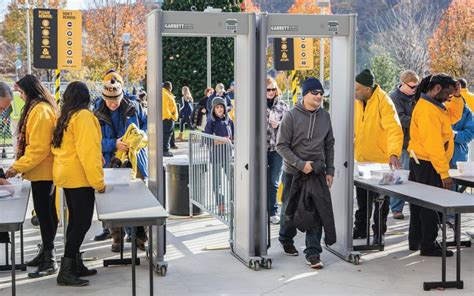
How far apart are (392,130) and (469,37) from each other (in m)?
27.6

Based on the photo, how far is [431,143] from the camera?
23.1ft

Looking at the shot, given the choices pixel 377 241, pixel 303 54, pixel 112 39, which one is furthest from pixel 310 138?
pixel 112 39

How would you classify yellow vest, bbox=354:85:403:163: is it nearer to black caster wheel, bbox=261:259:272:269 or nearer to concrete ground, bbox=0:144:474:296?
concrete ground, bbox=0:144:474:296

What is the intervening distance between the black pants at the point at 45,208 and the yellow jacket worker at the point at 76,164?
1.38ft

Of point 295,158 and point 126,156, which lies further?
point 126,156

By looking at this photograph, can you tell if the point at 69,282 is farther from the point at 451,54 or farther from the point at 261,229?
the point at 451,54

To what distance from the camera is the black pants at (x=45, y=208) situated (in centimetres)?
656

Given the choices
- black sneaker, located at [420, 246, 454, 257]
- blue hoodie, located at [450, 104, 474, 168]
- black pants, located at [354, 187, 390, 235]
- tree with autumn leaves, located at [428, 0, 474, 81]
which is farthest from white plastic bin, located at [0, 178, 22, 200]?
tree with autumn leaves, located at [428, 0, 474, 81]

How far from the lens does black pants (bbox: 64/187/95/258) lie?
6168mm

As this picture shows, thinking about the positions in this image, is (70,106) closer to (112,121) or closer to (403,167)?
(112,121)

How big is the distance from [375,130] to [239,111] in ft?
5.60

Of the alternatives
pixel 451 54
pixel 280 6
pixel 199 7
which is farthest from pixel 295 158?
pixel 280 6

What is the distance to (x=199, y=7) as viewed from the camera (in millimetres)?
27375

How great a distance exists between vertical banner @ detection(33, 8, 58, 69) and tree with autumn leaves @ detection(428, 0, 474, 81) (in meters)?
25.3
